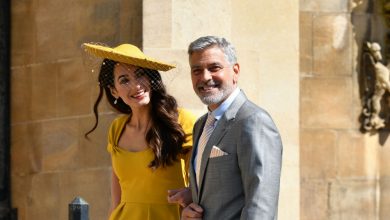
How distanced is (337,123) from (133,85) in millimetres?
3377

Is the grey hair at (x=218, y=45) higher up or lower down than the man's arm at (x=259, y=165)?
higher up

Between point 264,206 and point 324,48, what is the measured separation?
4092mm

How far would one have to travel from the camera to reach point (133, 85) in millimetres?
5199

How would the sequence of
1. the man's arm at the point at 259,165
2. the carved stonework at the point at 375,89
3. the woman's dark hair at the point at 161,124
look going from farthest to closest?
the carved stonework at the point at 375,89
the woman's dark hair at the point at 161,124
the man's arm at the point at 259,165

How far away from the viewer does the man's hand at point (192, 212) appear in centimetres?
468

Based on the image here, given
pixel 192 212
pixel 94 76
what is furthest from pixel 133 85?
pixel 94 76

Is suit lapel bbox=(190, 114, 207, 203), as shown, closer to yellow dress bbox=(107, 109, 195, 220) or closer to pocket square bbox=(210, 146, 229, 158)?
pocket square bbox=(210, 146, 229, 158)

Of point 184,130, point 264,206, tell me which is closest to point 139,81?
point 184,130

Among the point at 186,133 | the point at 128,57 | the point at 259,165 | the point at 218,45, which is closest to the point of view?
the point at 259,165

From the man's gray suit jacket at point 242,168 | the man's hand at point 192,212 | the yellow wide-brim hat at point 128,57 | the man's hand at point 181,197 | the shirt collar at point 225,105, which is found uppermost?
the yellow wide-brim hat at point 128,57

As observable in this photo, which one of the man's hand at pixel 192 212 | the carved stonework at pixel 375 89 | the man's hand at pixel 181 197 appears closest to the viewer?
the man's hand at pixel 192 212

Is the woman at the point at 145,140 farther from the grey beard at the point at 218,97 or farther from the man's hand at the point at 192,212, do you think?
the grey beard at the point at 218,97

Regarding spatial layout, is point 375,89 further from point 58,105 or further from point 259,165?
point 259,165

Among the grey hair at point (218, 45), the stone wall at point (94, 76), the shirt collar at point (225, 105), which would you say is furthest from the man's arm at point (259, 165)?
the stone wall at point (94, 76)
